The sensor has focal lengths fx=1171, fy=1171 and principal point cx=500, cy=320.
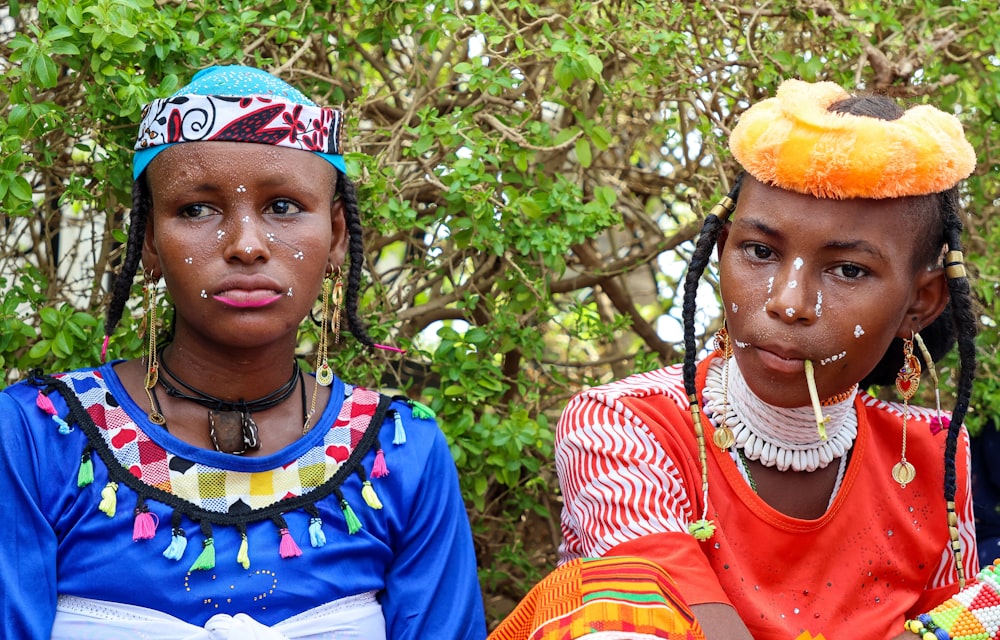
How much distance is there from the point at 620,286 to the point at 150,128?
1894 mm

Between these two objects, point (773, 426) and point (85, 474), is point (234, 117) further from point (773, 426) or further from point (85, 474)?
point (773, 426)

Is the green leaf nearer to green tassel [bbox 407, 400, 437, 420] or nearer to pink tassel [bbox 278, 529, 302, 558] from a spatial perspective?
green tassel [bbox 407, 400, 437, 420]

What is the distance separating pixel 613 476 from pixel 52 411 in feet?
3.94

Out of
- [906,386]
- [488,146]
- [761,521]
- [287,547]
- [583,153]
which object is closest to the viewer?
[287,547]

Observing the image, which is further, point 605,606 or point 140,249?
point 140,249

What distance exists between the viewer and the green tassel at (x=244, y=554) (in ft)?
7.98

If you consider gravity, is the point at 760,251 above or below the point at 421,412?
above

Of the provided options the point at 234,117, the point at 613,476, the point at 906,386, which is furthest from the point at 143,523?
the point at 906,386

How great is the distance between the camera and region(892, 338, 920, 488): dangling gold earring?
2729 millimetres

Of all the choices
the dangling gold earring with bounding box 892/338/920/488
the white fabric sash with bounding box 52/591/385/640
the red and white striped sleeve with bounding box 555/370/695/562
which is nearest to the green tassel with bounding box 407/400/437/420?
the red and white striped sleeve with bounding box 555/370/695/562

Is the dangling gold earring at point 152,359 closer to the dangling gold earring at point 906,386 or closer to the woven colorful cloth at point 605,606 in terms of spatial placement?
the woven colorful cloth at point 605,606

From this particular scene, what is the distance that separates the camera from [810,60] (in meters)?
3.52

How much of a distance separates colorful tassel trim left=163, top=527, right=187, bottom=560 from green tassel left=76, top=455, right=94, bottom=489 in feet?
0.66

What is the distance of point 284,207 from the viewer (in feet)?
8.47
